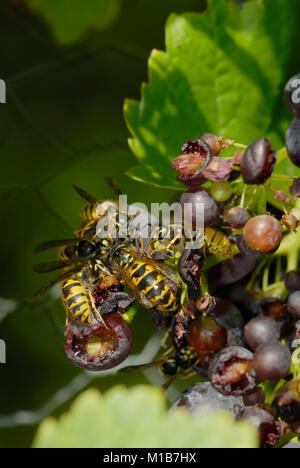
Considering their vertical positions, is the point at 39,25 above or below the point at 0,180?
above

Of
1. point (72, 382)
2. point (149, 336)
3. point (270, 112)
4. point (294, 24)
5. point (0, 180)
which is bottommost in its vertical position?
point (72, 382)

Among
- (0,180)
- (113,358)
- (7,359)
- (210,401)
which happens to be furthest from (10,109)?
(210,401)

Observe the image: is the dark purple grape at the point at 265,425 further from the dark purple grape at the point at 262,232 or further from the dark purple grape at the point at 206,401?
the dark purple grape at the point at 262,232

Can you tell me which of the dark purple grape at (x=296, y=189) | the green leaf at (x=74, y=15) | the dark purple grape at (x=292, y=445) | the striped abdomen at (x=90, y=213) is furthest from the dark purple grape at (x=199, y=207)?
the green leaf at (x=74, y=15)

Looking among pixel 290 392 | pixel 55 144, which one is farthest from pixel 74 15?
pixel 290 392

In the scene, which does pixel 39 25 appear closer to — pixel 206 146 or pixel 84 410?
pixel 206 146

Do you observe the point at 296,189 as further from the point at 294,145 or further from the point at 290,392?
the point at 290,392
